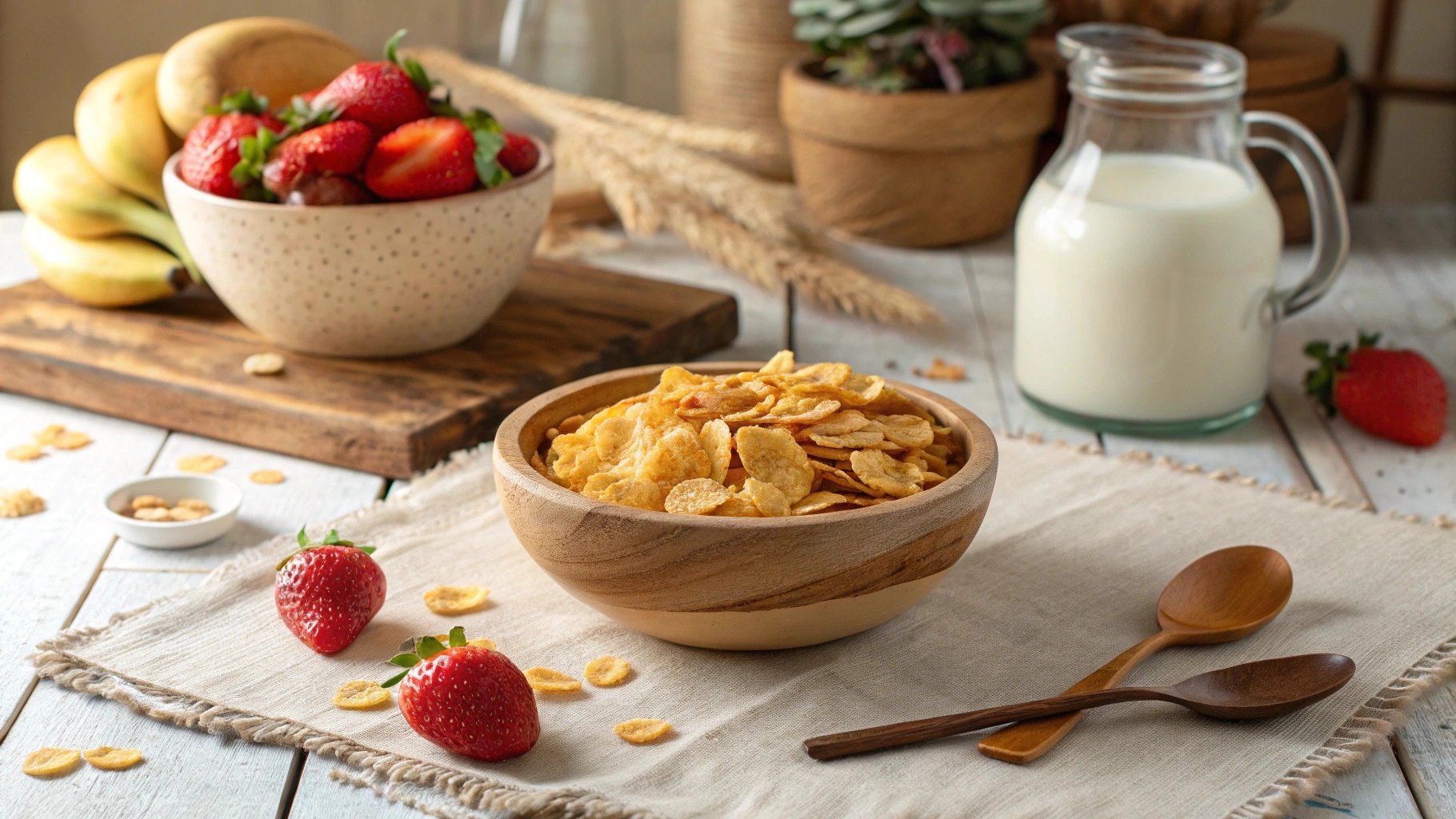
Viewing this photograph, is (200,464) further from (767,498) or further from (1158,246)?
(1158,246)

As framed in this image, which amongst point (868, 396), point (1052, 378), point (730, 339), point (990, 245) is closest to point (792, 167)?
point (990, 245)

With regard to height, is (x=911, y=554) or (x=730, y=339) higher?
(x=911, y=554)

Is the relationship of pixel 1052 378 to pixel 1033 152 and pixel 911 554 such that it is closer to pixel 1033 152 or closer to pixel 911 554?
pixel 911 554

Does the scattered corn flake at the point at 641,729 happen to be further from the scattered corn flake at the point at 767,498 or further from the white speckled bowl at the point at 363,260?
the white speckled bowl at the point at 363,260

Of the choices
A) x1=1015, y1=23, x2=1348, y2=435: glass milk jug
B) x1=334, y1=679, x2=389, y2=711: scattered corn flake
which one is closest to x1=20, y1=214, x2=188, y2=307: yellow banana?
x1=334, y1=679, x2=389, y2=711: scattered corn flake

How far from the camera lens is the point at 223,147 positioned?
1286 mm

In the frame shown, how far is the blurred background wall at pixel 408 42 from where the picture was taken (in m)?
2.41

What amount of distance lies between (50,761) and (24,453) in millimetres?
540

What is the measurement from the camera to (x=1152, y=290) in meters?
1.26

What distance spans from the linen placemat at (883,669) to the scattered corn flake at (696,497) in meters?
0.08

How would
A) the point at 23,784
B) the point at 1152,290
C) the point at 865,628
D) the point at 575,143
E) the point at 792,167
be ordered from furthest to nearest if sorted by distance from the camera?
the point at 792,167
the point at 575,143
the point at 1152,290
the point at 865,628
the point at 23,784

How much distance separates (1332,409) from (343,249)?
3.18ft

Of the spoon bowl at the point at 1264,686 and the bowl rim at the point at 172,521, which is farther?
the bowl rim at the point at 172,521

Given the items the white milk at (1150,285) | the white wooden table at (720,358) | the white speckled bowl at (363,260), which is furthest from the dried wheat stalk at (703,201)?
the white speckled bowl at (363,260)
